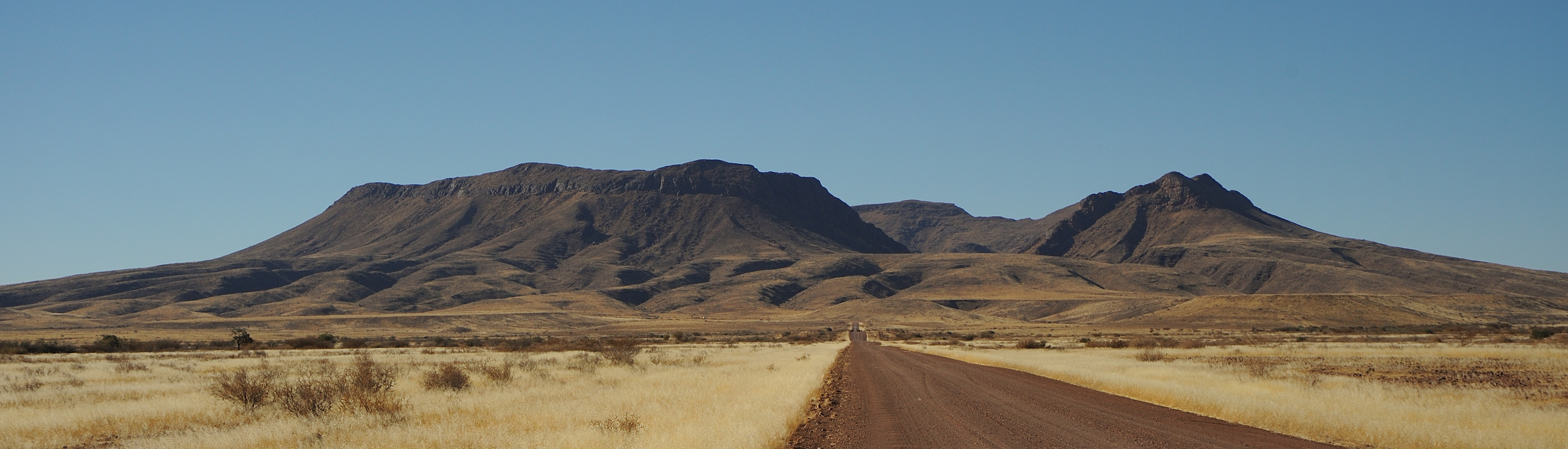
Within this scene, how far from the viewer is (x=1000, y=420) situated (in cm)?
1560

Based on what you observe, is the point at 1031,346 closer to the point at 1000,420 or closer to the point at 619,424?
the point at 1000,420

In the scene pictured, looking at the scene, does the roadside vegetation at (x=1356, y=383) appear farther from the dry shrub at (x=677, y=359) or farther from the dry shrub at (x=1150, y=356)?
the dry shrub at (x=677, y=359)

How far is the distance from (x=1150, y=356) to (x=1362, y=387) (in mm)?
17101

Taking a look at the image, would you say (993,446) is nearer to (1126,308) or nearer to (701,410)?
(701,410)

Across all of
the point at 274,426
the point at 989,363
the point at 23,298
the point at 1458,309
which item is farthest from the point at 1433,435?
the point at 23,298

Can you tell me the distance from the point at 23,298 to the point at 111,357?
15749 cm

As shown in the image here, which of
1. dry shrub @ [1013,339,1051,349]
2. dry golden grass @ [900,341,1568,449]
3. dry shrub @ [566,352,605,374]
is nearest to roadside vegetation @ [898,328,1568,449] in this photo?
dry golden grass @ [900,341,1568,449]

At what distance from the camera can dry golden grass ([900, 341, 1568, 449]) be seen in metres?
13.7

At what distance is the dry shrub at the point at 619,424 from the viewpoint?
14336 mm

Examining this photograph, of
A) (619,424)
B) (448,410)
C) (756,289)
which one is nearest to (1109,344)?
(448,410)

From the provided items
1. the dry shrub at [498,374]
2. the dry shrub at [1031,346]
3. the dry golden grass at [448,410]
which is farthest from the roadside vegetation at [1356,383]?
the dry shrub at [498,374]

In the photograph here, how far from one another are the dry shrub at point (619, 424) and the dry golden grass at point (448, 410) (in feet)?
0.15

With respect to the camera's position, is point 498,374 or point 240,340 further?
point 240,340

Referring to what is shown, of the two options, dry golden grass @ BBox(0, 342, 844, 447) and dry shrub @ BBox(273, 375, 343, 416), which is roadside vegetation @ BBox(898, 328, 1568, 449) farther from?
dry shrub @ BBox(273, 375, 343, 416)
